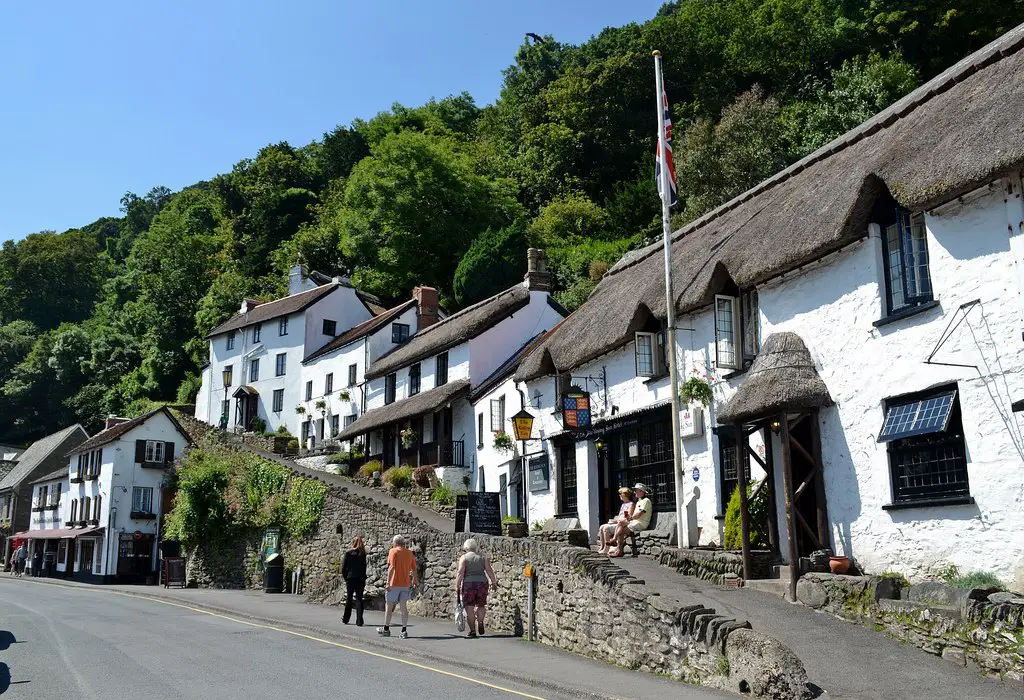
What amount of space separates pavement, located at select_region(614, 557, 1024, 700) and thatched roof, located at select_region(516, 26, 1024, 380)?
5986 mm

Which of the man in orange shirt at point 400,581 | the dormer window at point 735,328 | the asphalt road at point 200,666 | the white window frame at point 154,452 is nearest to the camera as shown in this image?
the asphalt road at point 200,666

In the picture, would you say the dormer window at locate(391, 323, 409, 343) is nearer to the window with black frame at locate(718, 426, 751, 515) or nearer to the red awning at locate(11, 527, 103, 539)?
the red awning at locate(11, 527, 103, 539)

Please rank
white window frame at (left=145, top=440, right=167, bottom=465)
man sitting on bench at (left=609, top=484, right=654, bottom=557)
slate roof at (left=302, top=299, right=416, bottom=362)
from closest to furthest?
man sitting on bench at (left=609, top=484, right=654, bottom=557), slate roof at (left=302, top=299, right=416, bottom=362), white window frame at (left=145, top=440, right=167, bottom=465)

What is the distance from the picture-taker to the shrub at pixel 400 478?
37250 millimetres

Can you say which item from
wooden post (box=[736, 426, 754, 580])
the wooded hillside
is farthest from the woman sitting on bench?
the wooded hillside

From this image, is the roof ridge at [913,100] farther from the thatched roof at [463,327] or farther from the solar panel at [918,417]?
the thatched roof at [463,327]

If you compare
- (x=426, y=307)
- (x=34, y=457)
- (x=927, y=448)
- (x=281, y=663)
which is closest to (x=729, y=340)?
(x=927, y=448)

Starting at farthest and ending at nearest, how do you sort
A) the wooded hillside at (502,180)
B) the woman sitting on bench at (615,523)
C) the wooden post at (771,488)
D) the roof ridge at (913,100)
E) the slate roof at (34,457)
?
the slate roof at (34,457), the wooded hillside at (502,180), the woman sitting on bench at (615,523), the wooden post at (771,488), the roof ridge at (913,100)

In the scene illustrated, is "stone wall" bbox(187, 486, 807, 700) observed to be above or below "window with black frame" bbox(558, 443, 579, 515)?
below

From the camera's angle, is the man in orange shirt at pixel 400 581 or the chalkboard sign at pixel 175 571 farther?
the chalkboard sign at pixel 175 571

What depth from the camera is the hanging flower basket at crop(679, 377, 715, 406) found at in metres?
19.1

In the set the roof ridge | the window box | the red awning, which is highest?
the roof ridge

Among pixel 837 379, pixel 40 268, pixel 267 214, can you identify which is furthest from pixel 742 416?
pixel 40 268

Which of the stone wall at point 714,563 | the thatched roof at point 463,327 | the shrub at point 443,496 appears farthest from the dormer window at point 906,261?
the thatched roof at point 463,327
